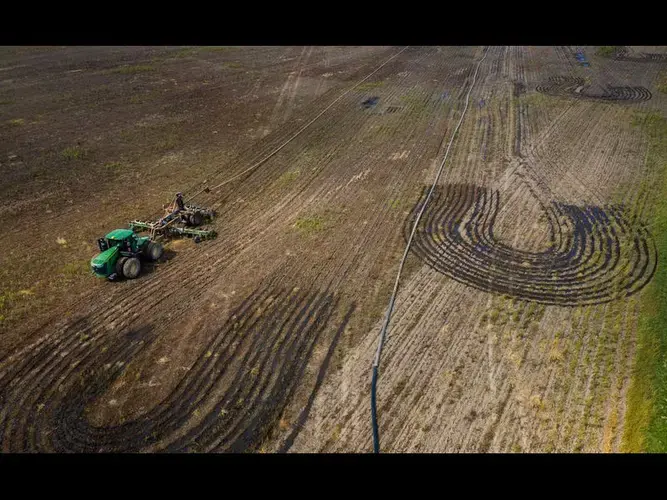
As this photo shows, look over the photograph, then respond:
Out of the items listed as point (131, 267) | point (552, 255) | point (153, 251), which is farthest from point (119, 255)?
point (552, 255)

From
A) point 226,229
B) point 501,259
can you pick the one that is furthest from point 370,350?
point 226,229

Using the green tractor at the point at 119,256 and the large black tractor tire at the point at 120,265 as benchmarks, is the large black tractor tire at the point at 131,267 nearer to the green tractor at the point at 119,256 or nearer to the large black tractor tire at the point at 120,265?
the green tractor at the point at 119,256

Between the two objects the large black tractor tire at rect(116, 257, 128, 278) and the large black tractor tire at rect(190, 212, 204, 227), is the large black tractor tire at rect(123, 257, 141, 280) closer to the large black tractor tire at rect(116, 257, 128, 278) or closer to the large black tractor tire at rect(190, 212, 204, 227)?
the large black tractor tire at rect(116, 257, 128, 278)

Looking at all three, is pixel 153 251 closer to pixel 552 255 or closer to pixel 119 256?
pixel 119 256

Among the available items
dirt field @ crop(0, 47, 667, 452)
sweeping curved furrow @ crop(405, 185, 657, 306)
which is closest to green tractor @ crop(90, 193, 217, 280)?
dirt field @ crop(0, 47, 667, 452)

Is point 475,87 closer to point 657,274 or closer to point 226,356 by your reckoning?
point 657,274

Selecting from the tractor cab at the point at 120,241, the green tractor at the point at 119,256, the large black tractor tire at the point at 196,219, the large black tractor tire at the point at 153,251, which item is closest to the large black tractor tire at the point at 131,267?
the green tractor at the point at 119,256
